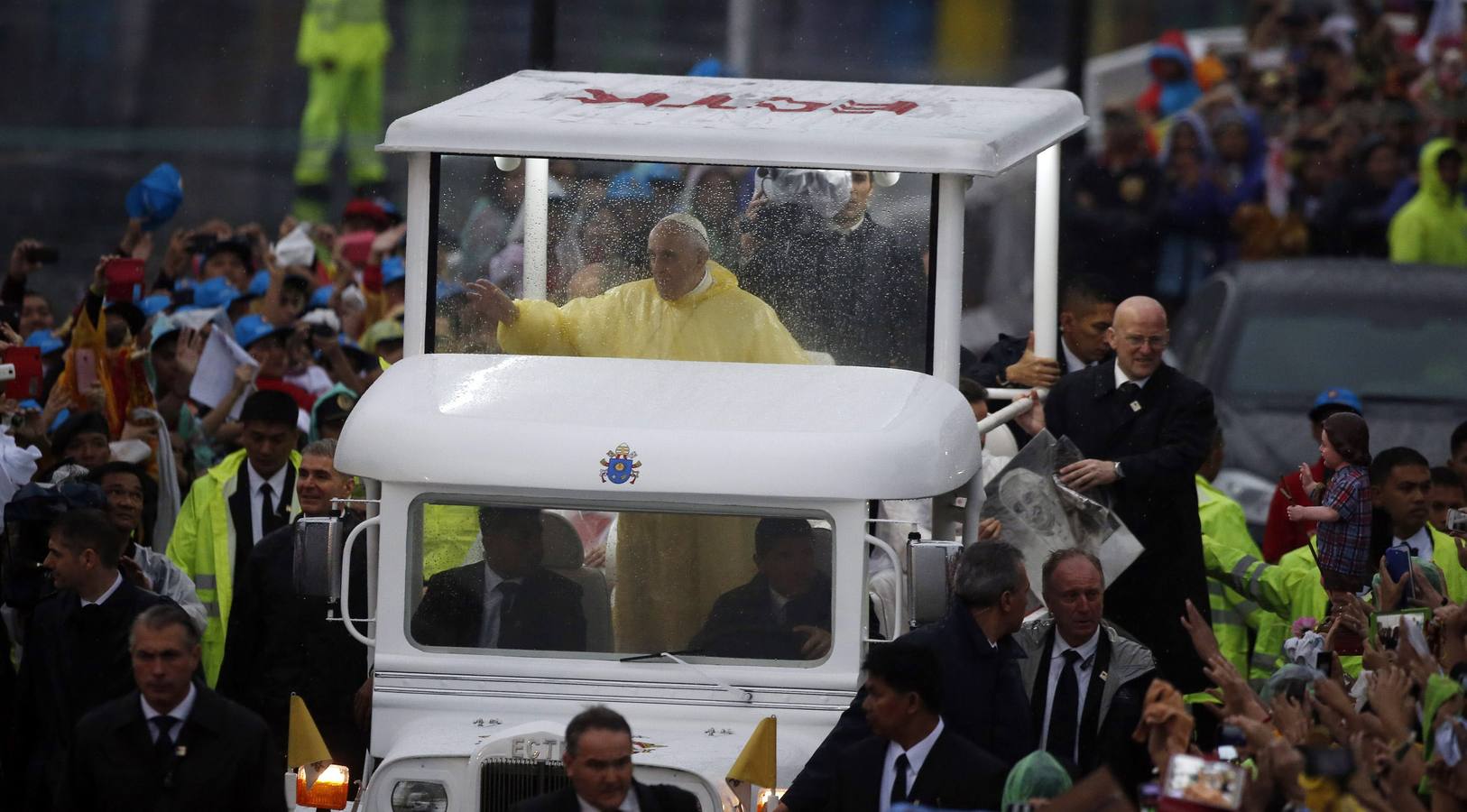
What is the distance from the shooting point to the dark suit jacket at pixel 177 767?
768 cm

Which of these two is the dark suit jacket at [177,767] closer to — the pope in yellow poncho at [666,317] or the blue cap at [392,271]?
the pope in yellow poncho at [666,317]

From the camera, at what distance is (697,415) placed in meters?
8.66

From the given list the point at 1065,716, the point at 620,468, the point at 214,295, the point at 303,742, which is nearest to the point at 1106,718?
the point at 1065,716

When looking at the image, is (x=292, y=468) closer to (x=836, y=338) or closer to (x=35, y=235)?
(x=836, y=338)

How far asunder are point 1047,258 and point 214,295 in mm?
5336

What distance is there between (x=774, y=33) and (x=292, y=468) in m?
17.4

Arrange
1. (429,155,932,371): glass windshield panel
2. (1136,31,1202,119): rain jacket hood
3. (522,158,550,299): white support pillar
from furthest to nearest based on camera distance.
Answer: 1. (1136,31,1202,119): rain jacket hood
2. (522,158,550,299): white support pillar
3. (429,155,932,371): glass windshield panel

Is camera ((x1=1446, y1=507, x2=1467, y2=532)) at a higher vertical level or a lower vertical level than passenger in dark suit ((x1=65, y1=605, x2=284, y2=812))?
higher

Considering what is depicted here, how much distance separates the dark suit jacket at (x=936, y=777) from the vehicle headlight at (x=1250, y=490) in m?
6.32

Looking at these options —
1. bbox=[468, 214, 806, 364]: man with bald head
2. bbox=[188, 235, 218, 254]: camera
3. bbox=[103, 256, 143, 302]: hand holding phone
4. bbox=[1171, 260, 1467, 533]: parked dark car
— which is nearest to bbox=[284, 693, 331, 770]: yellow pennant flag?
bbox=[468, 214, 806, 364]: man with bald head

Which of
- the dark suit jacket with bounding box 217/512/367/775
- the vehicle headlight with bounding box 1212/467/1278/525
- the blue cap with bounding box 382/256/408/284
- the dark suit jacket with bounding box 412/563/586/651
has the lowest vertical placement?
the dark suit jacket with bounding box 217/512/367/775

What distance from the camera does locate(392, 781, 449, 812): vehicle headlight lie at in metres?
8.16

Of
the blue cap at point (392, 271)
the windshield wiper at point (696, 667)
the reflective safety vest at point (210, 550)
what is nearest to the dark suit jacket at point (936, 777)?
the windshield wiper at point (696, 667)

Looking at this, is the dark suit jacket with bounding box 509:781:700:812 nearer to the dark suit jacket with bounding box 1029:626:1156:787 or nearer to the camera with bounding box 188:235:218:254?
the dark suit jacket with bounding box 1029:626:1156:787
